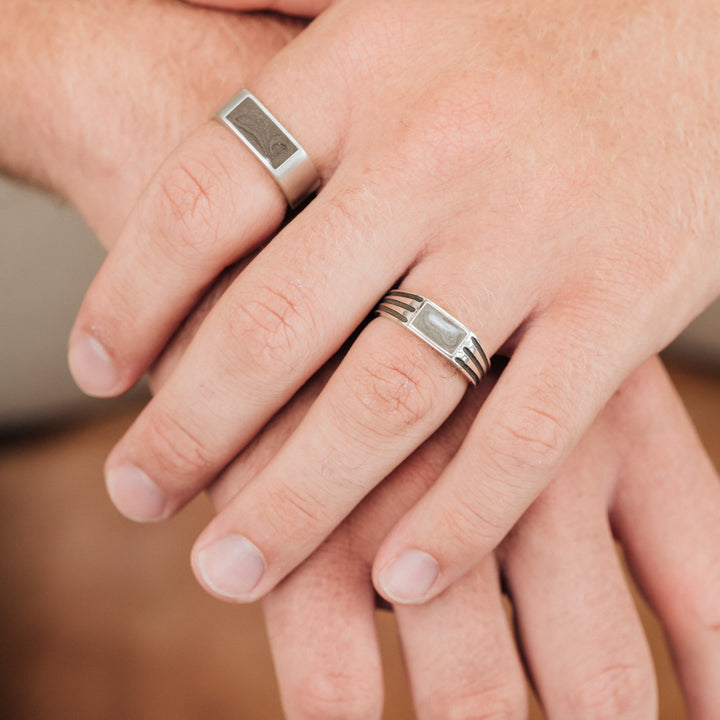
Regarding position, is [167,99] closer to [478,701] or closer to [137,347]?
[137,347]

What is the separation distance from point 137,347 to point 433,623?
471mm

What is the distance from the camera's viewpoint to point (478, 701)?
831mm

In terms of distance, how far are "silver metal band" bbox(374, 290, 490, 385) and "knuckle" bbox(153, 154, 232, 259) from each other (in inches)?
8.7

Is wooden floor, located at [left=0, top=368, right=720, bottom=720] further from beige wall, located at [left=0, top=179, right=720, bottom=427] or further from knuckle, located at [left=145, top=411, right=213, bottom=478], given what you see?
knuckle, located at [left=145, top=411, right=213, bottom=478]

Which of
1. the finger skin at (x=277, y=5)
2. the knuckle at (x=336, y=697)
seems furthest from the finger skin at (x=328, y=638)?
the finger skin at (x=277, y=5)

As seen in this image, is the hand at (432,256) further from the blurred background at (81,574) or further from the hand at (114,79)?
the blurred background at (81,574)

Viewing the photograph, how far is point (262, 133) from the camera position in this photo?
83 centimetres

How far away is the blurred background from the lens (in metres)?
→ 1.17

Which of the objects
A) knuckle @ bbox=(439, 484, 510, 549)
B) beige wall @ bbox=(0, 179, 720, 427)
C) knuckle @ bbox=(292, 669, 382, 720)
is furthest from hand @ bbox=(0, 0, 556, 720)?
beige wall @ bbox=(0, 179, 720, 427)

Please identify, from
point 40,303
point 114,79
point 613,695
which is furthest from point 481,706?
point 40,303

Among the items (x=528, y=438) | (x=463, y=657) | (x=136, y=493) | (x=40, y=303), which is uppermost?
(x=528, y=438)

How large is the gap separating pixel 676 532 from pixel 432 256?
51 centimetres

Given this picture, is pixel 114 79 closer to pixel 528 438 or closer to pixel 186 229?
pixel 186 229

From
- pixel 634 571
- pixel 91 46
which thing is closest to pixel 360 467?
pixel 634 571
